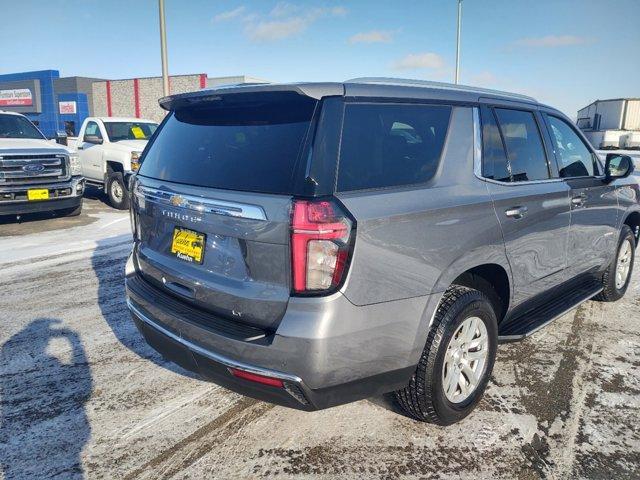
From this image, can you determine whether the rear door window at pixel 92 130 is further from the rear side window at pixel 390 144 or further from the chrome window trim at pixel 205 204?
the rear side window at pixel 390 144

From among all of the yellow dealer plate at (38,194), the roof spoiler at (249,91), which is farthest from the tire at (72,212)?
the roof spoiler at (249,91)

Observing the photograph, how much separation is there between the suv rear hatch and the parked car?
6.69 metres

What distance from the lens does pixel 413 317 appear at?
252cm

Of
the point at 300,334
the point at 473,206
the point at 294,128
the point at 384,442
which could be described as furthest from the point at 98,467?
the point at 473,206

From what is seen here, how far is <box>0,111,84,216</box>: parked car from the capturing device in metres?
8.38

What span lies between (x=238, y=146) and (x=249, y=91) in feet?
0.93

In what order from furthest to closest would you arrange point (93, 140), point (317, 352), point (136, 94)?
point (136, 94) → point (93, 140) → point (317, 352)

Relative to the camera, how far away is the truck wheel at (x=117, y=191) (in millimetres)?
11039

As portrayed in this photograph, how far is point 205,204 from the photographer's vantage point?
2.53 meters

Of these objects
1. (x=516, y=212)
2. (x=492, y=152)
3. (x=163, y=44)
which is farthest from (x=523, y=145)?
(x=163, y=44)

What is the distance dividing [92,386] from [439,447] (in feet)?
7.33

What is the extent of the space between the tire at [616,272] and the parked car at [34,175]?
28.0 feet

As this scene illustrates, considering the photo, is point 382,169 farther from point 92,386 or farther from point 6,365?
point 6,365

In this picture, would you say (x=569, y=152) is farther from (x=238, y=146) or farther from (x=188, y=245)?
(x=188, y=245)
